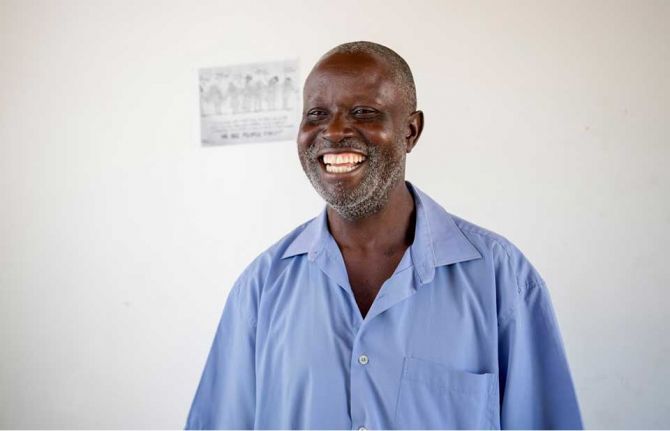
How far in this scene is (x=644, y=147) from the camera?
1.83 m

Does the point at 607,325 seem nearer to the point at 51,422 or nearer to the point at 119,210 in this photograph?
the point at 119,210

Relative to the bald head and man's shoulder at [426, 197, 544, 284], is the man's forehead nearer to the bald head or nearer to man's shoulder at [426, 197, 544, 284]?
the bald head

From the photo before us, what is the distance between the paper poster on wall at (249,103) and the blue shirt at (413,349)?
107 cm

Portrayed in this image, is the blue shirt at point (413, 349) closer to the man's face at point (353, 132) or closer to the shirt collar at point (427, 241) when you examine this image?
the shirt collar at point (427, 241)

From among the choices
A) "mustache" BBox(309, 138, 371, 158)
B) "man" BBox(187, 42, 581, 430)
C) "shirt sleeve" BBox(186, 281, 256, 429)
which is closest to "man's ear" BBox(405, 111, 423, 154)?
"man" BBox(187, 42, 581, 430)

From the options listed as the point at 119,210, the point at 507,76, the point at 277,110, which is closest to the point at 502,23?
the point at 507,76

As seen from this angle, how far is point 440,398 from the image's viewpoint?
105cm

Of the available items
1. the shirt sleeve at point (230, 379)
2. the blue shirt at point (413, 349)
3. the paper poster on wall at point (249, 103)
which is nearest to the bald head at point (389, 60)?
the blue shirt at point (413, 349)

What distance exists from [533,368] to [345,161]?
1.75 feet

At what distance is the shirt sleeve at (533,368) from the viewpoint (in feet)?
3.46

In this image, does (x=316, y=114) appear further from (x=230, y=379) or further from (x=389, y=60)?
(x=230, y=379)

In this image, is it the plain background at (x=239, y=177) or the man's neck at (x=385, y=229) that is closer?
the man's neck at (x=385, y=229)

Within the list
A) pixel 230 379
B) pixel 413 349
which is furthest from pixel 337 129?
pixel 230 379

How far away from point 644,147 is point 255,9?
4.78 ft
